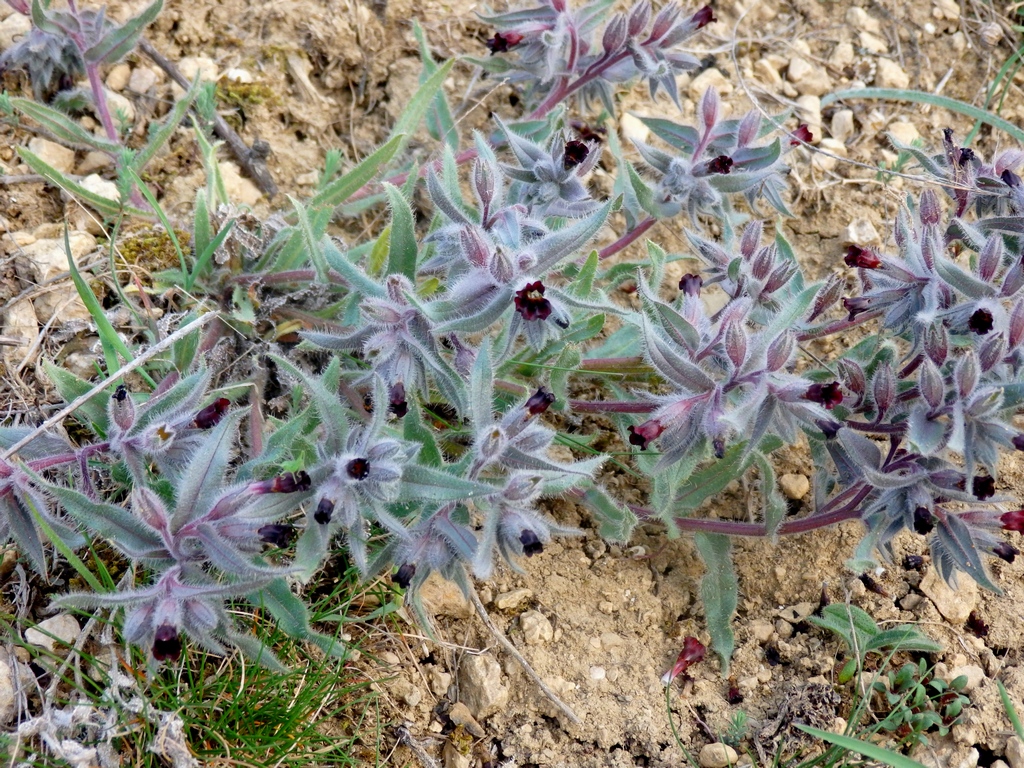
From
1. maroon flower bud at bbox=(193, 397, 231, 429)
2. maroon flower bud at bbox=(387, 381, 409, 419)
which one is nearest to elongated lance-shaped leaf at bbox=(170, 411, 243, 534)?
maroon flower bud at bbox=(193, 397, 231, 429)

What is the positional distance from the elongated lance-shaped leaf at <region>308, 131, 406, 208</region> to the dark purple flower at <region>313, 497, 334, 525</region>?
1.93m

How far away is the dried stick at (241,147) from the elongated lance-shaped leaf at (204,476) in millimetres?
2285

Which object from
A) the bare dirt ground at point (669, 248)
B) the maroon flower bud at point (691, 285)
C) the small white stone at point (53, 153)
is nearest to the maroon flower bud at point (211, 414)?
the bare dirt ground at point (669, 248)

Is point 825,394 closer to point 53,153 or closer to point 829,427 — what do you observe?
point 829,427

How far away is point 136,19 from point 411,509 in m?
2.87

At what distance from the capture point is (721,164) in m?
4.01

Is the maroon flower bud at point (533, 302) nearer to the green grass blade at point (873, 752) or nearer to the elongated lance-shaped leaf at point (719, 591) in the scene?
the elongated lance-shaped leaf at point (719, 591)

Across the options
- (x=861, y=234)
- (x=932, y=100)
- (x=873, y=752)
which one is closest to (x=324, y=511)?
(x=873, y=752)

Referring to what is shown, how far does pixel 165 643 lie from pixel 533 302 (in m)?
1.55

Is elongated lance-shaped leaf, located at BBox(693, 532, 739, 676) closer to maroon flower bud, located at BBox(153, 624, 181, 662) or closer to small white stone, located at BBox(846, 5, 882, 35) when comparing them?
maroon flower bud, located at BBox(153, 624, 181, 662)

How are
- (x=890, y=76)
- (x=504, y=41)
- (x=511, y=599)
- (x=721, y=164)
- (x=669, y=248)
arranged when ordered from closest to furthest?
(x=511, y=599), (x=721, y=164), (x=504, y=41), (x=669, y=248), (x=890, y=76)

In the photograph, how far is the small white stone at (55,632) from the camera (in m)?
3.33

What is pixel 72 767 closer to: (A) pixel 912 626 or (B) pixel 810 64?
(A) pixel 912 626

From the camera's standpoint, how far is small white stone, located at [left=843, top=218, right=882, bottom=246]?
5.13 meters
